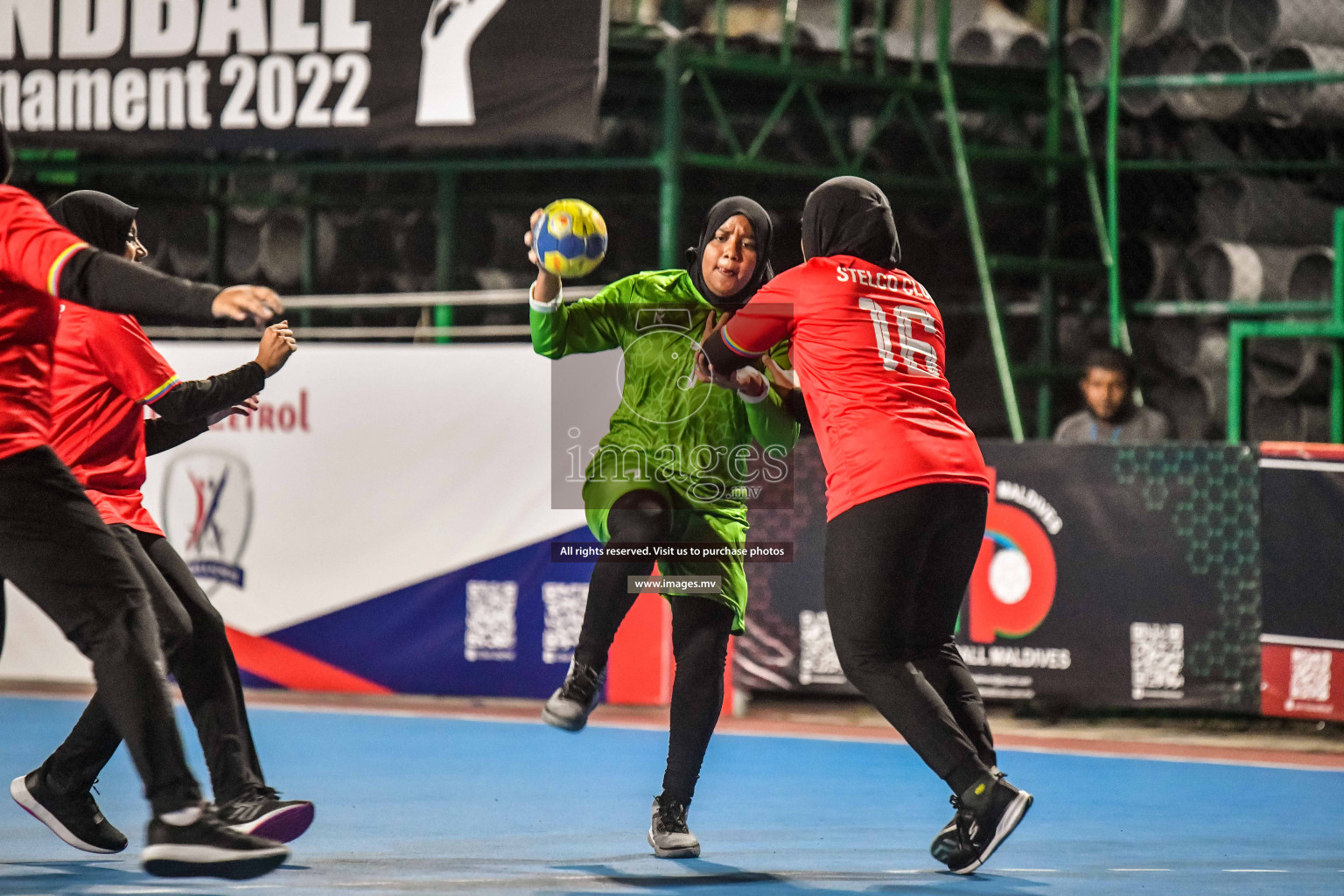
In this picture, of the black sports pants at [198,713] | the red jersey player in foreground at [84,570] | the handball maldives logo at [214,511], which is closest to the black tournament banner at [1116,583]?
the handball maldives logo at [214,511]

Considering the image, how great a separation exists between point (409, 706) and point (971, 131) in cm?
666

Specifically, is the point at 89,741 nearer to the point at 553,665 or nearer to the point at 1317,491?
the point at 553,665

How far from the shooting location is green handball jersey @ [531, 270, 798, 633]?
226 inches

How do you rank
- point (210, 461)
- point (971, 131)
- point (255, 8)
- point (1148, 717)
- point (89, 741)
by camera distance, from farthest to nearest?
point (971, 131) → point (255, 8) → point (210, 461) → point (1148, 717) → point (89, 741)

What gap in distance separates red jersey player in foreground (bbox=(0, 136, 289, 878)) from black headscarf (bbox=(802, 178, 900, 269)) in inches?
74.5

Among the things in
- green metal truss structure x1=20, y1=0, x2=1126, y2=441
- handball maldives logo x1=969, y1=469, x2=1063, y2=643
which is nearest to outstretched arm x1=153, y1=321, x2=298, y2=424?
handball maldives logo x1=969, y1=469, x2=1063, y2=643

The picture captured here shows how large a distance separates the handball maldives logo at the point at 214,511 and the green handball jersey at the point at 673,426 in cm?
450

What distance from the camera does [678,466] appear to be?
5754mm

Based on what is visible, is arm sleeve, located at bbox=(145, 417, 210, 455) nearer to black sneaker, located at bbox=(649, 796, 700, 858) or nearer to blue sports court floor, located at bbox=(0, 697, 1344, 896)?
blue sports court floor, located at bbox=(0, 697, 1344, 896)

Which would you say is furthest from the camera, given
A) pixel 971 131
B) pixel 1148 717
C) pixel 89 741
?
pixel 971 131

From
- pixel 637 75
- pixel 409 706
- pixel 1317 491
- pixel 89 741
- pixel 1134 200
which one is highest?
pixel 637 75

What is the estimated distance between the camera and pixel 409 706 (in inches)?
379

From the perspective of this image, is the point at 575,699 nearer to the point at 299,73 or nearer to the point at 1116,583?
the point at 1116,583

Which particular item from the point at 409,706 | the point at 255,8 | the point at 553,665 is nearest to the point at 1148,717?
the point at 553,665
